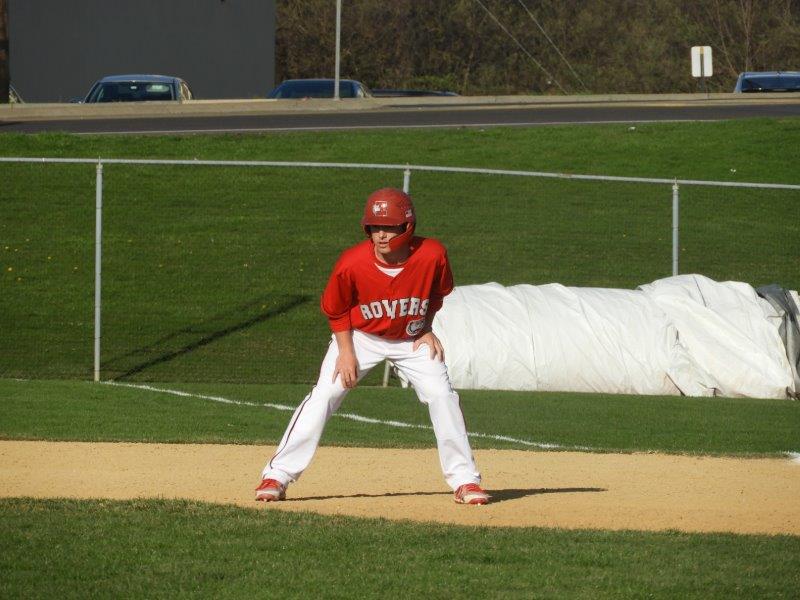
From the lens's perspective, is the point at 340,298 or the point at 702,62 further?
the point at 702,62

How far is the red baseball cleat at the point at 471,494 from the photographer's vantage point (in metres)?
7.21

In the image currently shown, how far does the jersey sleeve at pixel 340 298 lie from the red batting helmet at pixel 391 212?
281 mm

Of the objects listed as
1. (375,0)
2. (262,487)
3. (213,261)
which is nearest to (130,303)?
(213,261)

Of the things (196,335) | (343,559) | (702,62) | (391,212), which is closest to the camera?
(343,559)

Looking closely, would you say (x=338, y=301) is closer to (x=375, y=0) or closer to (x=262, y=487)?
(x=262, y=487)

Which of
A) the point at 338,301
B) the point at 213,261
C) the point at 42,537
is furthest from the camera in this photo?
the point at 213,261

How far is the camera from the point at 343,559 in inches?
235

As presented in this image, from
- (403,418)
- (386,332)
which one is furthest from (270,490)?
(403,418)

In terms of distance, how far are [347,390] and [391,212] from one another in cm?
101

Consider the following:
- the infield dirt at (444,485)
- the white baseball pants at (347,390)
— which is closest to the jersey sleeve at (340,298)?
the white baseball pants at (347,390)

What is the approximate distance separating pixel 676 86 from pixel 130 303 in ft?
158

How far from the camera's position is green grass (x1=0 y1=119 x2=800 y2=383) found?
1556 cm

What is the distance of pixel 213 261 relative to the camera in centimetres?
1762

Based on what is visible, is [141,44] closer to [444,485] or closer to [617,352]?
[617,352]
